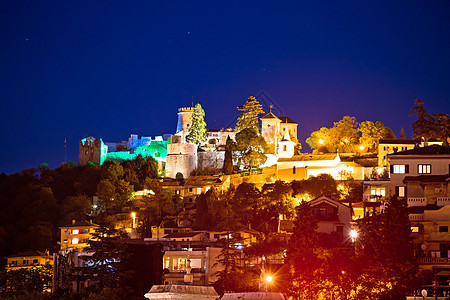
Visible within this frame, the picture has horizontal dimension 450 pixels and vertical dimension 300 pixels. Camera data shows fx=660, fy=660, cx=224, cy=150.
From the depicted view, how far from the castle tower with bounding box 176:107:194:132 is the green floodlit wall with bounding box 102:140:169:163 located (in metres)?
3.93

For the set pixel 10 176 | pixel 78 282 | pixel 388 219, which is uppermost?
pixel 10 176

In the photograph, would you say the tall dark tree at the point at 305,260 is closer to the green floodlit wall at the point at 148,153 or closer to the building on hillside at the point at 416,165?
the building on hillside at the point at 416,165

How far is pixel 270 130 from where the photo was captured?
7862 cm

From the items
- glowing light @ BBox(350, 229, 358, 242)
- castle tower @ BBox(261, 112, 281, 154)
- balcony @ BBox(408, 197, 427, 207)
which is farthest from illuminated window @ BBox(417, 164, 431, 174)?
castle tower @ BBox(261, 112, 281, 154)

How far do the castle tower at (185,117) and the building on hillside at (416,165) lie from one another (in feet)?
144

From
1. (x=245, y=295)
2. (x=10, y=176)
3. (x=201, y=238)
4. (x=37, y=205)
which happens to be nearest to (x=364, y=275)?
(x=245, y=295)

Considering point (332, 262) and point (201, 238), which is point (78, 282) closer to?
point (332, 262)

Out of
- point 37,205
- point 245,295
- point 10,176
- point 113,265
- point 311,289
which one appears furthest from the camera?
point 10,176

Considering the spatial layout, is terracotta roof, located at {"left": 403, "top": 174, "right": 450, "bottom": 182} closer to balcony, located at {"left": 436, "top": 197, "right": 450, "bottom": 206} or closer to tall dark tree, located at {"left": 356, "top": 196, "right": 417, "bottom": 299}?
balcony, located at {"left": 436, "top": 197, "right": 450, "bottom": 206}

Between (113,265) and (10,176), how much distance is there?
48149mm

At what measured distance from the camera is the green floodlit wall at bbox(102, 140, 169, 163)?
81.2 metres

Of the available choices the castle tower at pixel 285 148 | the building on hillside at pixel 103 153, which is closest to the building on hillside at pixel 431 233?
the castle tower at pixel 285 148

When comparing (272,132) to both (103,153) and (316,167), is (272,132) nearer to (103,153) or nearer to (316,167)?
(316,167)

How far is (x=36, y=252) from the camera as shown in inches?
2242
